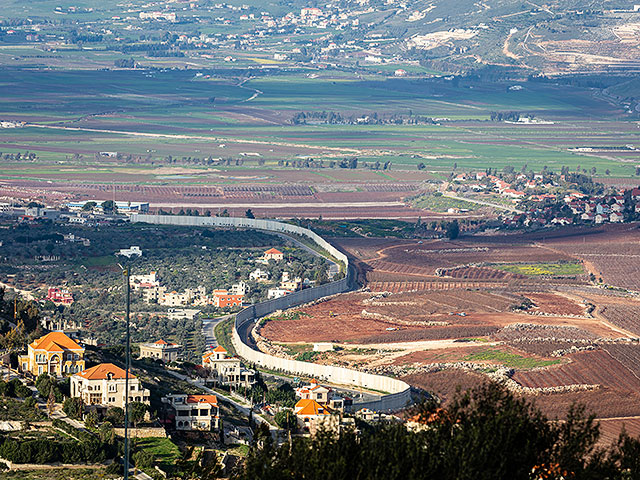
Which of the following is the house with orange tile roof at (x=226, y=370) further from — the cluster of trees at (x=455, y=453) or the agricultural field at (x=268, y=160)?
the agricultural field at (x=268, y=160)

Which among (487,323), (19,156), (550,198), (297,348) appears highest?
(297,348)

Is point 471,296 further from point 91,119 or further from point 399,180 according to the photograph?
point 91,119

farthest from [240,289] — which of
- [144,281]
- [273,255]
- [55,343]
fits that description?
[55,343]

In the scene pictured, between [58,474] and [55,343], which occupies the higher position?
[55,343]

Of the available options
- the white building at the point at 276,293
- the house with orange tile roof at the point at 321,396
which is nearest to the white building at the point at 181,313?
the white building at the point at 276,293

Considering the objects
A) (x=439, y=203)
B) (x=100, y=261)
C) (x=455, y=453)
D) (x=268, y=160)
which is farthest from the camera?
(x=268, y=160)

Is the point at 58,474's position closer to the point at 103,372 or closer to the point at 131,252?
the point at 103,372
